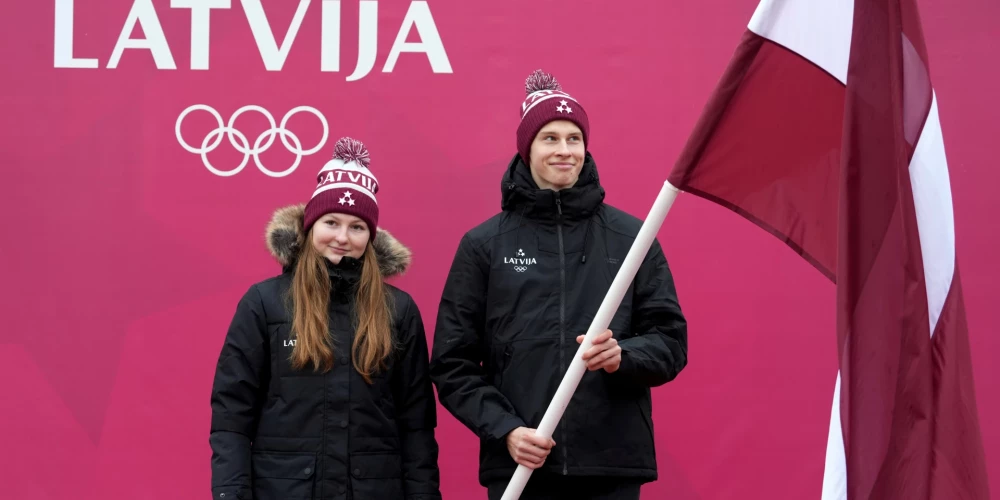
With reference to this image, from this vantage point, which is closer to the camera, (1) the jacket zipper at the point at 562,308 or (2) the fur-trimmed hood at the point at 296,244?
(1) the jacket zipper at the point at 562,308

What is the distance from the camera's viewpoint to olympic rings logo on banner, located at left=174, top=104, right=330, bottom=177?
3.98 metres

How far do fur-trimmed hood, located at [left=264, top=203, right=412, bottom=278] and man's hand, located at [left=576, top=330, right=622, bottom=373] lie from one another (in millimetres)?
714

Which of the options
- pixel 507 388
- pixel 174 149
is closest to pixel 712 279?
pixel 507 388

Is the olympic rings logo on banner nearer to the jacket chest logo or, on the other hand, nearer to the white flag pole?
the jacket chest logo

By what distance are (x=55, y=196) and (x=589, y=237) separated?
1913 mm

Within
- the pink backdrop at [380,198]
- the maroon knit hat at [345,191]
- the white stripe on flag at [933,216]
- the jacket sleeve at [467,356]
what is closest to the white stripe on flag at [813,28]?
the white stripe on flag at [933,216]

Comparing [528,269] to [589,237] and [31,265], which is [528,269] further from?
[31,265]

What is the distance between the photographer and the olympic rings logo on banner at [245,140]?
3982 mm

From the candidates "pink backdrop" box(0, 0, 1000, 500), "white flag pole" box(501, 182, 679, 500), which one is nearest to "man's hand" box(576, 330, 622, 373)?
"white flag pole" box(501, 182, 679, 500)

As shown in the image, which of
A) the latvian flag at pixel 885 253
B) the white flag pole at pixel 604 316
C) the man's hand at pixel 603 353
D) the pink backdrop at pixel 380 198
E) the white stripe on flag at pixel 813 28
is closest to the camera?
the latvian flag at pixel 885 253

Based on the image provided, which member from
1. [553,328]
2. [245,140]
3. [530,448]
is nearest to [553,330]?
[553,328]

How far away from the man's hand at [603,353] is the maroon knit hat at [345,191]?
79 centimetres

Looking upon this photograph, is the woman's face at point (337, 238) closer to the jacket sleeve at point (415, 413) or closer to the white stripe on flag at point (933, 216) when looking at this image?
the jacket sleeve at point (415, 413)

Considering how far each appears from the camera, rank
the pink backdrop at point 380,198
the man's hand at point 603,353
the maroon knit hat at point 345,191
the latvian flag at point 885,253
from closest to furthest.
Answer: the latvian flag at point 885,253, the man's hand at point 603,353, the maroon knit hat at point 345,191, the pink backdrop at point 380,198
